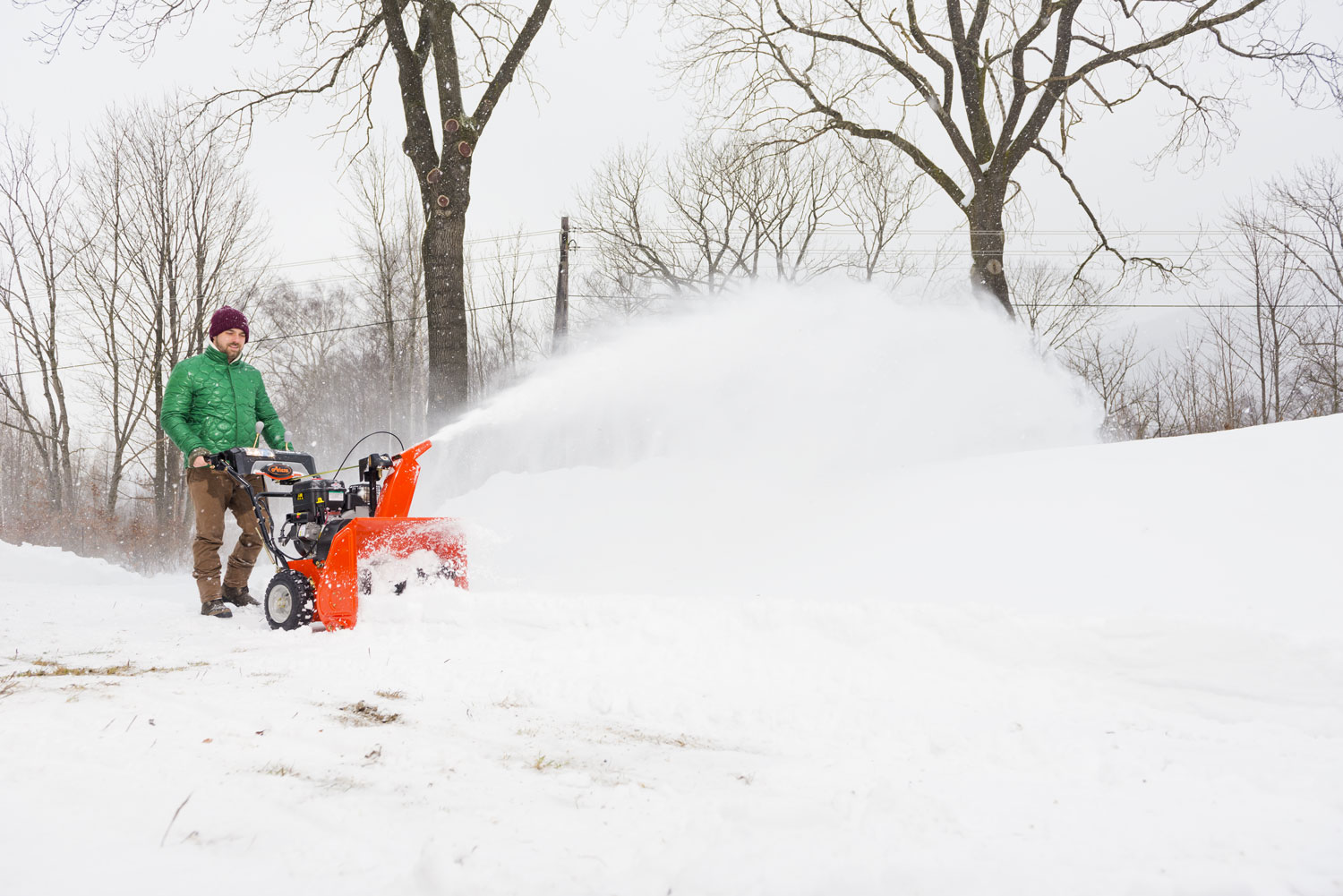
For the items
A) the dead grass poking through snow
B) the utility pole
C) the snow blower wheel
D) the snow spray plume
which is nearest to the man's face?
the snow blower wheel

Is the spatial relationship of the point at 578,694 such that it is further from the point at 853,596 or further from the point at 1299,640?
the point at 1299,640

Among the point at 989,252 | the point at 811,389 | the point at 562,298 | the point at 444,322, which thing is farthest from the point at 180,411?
the point at 562,298

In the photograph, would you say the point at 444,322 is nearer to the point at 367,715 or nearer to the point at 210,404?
the point at 210,404

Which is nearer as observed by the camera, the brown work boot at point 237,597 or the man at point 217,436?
the man at point 217,436

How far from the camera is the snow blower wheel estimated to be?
4.55m

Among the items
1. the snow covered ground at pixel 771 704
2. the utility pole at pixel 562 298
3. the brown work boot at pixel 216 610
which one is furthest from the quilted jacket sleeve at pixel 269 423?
the utility pole at pixel 562 298

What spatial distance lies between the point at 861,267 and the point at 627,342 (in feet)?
76.6

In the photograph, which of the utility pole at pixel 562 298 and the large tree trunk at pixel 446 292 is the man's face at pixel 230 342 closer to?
the large tree trunk at pixel 446 292

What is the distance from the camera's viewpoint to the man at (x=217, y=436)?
515 centimetres

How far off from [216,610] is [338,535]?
5.15 ft

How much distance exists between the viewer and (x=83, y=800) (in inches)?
75.6

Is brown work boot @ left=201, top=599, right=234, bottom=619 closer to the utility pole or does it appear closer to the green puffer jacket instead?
the green puffer jacket

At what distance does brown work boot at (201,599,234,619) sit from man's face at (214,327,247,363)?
68.0 inches

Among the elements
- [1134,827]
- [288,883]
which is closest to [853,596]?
[1134,827]
